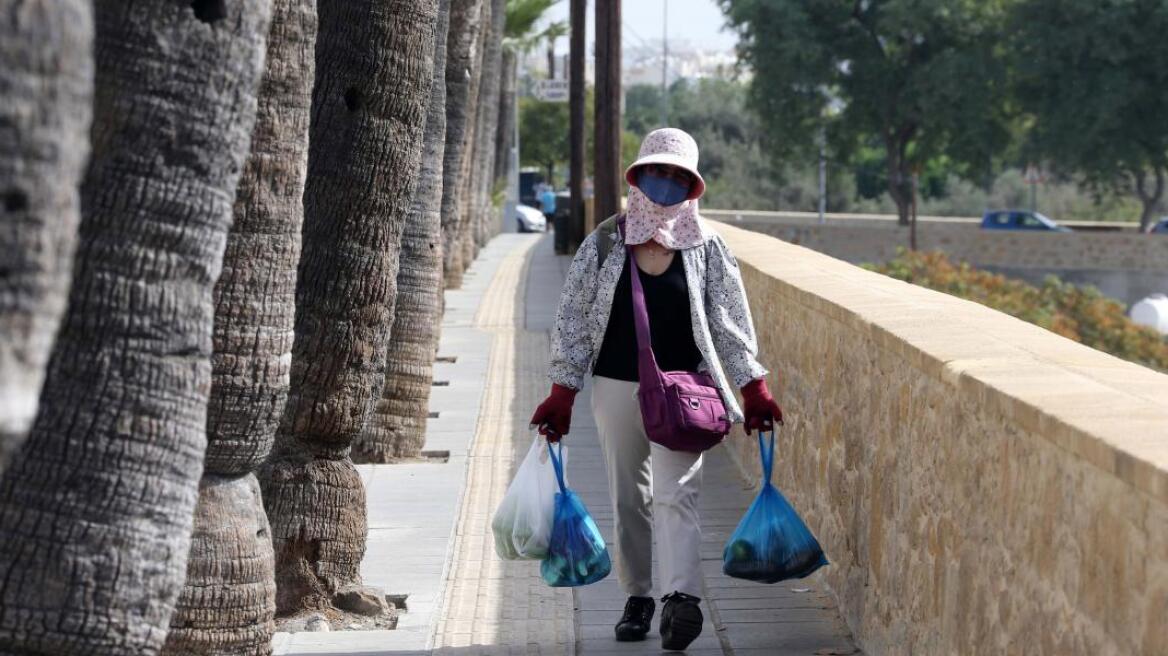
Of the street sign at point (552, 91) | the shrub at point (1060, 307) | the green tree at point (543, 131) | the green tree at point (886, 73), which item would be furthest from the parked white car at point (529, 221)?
the shrub at point (1060, 307)

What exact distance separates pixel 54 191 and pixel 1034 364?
11.6ft

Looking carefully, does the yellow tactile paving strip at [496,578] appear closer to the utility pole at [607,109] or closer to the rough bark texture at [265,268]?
the rough bark texture at [265,268]

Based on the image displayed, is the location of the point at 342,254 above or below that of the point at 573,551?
above

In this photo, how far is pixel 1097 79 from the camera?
1950 inches

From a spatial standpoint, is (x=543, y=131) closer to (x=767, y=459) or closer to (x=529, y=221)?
(x=529, y=221)

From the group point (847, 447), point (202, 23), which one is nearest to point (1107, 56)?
point (847, 447)

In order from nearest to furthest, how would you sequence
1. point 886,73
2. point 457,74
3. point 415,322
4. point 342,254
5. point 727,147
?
point 342,254 < point 415,322 < point 457,74 < point 886,73 < point 727,147

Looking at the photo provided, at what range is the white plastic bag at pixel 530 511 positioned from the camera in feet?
21.8

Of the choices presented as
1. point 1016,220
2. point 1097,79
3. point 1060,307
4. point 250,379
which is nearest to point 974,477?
point 250,379

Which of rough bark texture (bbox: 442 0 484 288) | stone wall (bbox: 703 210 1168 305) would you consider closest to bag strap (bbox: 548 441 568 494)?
rough bark texture (bbox: 442 0 484 288)

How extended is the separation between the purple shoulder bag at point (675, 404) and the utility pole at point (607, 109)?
48.0ft

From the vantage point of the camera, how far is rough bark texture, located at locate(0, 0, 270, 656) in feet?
12.5

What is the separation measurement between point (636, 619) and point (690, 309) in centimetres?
118

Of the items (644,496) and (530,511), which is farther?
(644,496)
